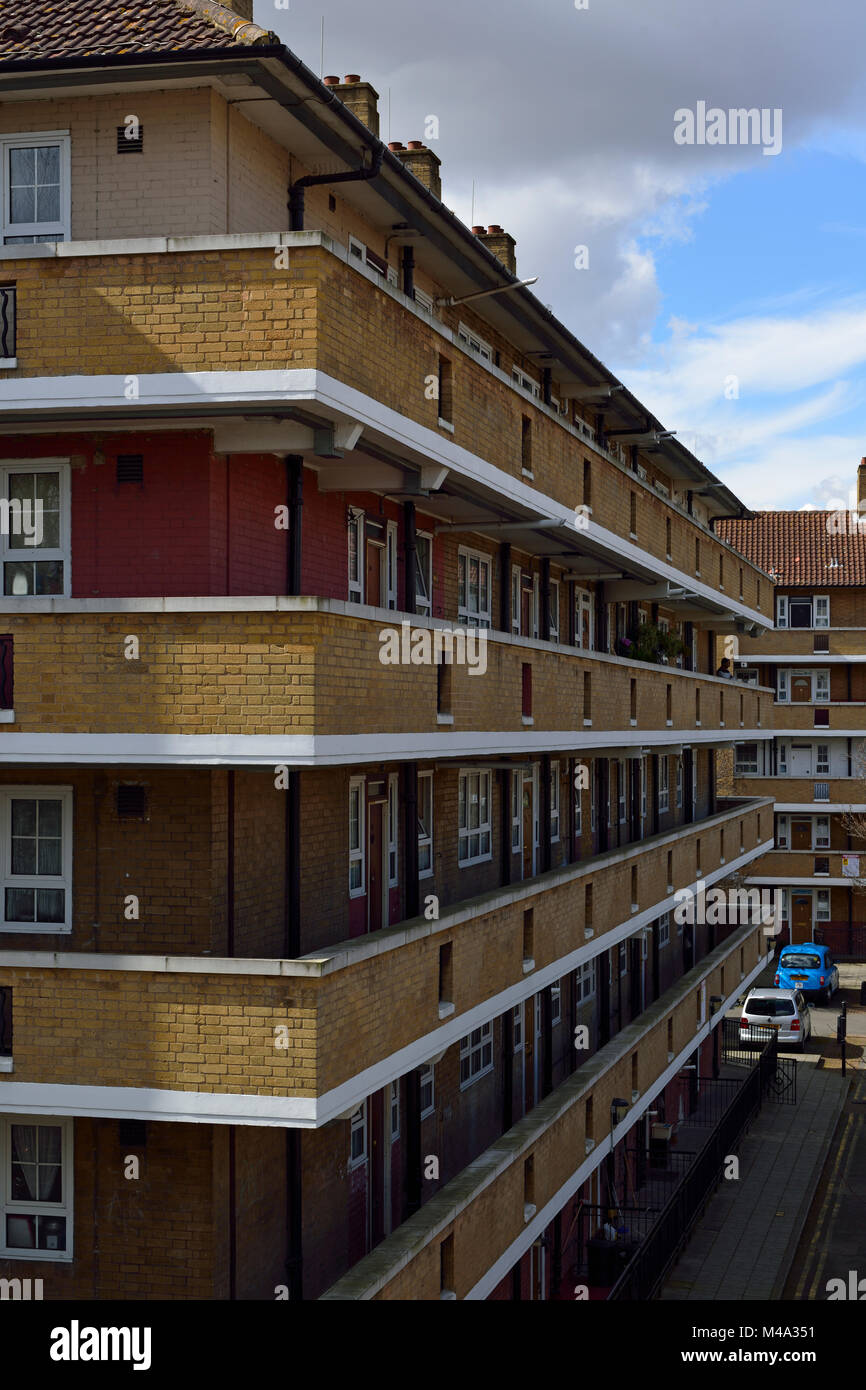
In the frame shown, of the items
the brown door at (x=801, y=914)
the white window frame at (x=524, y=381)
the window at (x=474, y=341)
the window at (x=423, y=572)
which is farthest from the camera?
the brown door at (x=801, y=914)

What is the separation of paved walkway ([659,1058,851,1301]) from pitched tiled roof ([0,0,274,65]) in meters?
20.3

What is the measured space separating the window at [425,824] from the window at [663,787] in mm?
13820

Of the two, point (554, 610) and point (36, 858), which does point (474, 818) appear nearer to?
point (554, 610)

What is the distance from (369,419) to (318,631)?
2.27 meters

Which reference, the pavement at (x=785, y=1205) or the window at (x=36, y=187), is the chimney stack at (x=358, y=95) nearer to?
the window at (x=36, y=187)

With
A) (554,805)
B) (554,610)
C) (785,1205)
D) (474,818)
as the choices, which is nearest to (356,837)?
(474,818)

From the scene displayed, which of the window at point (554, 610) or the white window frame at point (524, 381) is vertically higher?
the white window frame at point (524, 381)

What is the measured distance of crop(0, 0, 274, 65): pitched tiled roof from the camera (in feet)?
38.3

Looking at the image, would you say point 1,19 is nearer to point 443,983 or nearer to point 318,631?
point 318,631

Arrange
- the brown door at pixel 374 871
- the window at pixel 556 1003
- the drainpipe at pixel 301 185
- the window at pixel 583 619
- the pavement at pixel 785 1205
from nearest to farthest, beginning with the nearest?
the drainpipe at pixel 301 185 < the brown door at pixel 374 871 < the window at pixel 556 1003 < the window at pixel 583 619 < the pavement at pixel 785 1205

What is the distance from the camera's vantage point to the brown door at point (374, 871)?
15.7 m

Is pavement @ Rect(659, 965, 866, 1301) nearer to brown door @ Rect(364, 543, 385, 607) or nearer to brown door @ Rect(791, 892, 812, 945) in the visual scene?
brown door @ Rect(791, 892, 812, 945)

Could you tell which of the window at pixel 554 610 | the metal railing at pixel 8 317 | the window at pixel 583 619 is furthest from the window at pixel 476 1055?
the metal railing at pixel 8 317

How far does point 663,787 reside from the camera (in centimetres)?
3131
